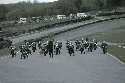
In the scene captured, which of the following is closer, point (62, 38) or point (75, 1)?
point (62, 38)

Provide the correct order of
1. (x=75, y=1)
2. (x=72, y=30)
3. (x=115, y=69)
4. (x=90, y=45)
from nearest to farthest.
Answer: (x=115, y=69), (x=90, y=45), (x=72, y=30), (x=75, y=1)

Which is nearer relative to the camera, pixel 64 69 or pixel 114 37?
pixel 64 69

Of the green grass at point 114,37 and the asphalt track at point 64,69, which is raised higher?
the asphalt track at point 64,69

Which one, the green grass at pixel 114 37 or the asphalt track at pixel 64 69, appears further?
the green grass at pixel 114 37

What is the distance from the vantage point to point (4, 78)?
3378 cm

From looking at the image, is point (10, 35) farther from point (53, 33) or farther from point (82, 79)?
point (82, 79)

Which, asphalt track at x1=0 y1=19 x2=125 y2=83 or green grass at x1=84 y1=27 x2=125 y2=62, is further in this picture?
green grass at x1=84 y1=27 x2=125 y2=62

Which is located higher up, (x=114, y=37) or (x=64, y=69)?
(x=64, y=69)

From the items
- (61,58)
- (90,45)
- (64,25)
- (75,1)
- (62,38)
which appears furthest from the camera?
(75,1)

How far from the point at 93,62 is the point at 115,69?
17.0 ft

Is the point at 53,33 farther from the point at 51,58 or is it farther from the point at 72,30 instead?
the point at 51,58

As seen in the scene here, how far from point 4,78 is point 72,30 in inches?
1948

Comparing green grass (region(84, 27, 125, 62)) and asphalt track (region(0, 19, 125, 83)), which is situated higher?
asphalt track (region(0, 19, 125, 83))

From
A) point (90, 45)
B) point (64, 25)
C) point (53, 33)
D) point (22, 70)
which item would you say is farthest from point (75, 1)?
point (22, 70)
